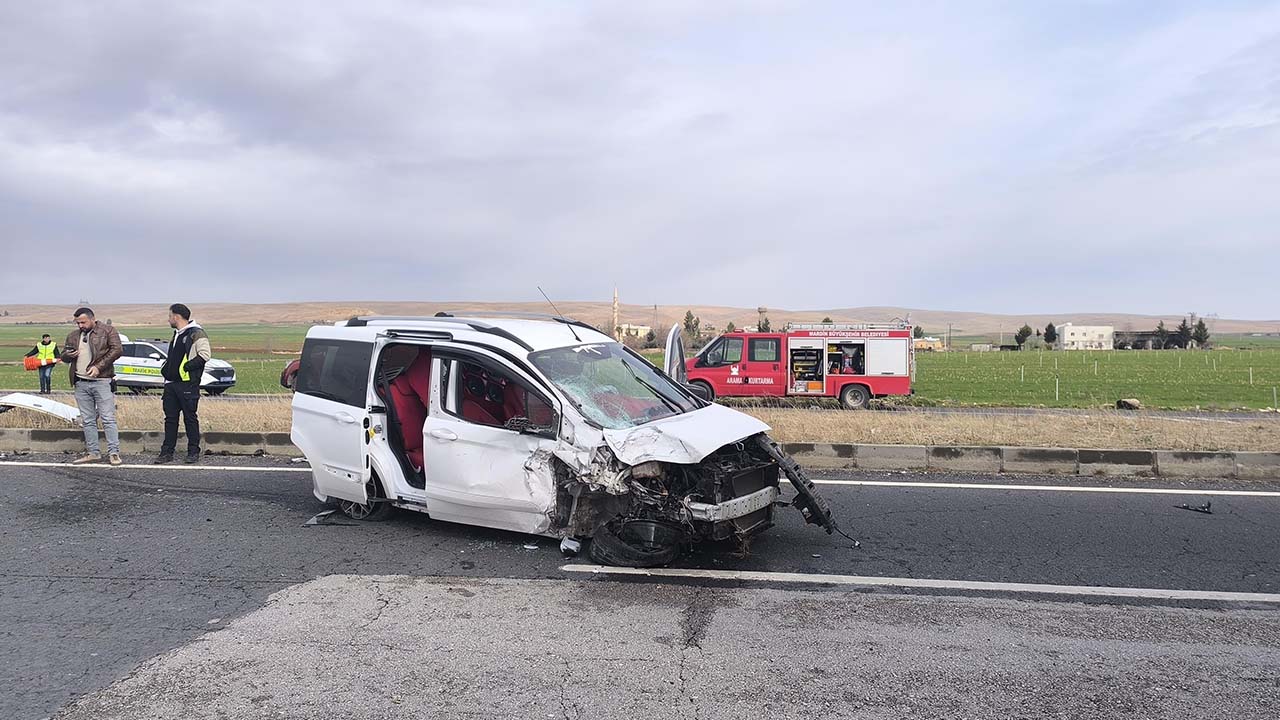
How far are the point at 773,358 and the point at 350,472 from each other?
17.0 metres

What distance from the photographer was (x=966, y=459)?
9.48m

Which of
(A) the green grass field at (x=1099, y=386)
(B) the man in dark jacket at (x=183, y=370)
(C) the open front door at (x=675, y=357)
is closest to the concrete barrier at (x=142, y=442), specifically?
(B) the man in dark jacket at (x=183, y=370)

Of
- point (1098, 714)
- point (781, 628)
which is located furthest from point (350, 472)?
point (1098, 714)

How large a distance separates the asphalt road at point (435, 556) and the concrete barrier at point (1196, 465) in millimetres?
1342

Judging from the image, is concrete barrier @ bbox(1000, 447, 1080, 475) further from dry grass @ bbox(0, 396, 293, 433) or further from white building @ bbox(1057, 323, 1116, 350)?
white building @ bbox(1057, 323, 1116, 350)

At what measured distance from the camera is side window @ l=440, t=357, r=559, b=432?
19.8 feet

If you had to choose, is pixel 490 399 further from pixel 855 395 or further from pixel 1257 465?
pixel 855 395

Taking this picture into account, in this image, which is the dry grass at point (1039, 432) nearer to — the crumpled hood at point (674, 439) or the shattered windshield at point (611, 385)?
the shattered windshield at point (611, 385)

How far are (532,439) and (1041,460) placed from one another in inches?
252

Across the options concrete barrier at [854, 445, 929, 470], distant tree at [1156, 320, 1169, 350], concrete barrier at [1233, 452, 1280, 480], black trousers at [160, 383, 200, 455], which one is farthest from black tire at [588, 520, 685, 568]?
distant tree at [1156, 320, 1169, 350]

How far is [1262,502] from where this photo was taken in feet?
25.2

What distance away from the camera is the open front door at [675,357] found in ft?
31.7

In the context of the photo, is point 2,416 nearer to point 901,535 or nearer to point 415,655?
point 415,655

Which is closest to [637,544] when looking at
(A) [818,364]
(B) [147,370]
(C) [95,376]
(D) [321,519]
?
(D) [321,519]
